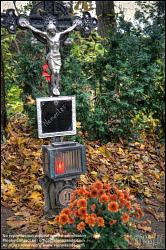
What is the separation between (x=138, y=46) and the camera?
261 inches

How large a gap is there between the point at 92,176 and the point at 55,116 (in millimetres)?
1593

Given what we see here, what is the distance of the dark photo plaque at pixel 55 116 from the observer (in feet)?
13.4

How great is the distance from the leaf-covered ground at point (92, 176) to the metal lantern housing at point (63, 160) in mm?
574

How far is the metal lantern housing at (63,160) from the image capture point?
4.07 meters

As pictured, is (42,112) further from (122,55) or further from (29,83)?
(122,55)

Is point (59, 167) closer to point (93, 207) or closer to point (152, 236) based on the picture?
point (93, 207)

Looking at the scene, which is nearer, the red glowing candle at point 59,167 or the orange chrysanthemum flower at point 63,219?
the orange chrysanthemum flower at point 63,219

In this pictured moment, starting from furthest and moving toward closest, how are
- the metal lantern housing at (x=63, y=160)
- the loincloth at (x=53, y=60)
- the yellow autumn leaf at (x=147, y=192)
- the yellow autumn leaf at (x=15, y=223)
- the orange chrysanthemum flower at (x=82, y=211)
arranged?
the yellow autumn leaf at (x=147, y=192), the loincloth at (x=53, y=60), the metal lantern housing at (x=63, y=160), the yellow autumn leaf at (x=15, y=223), the orange chrysanthemum flower at (x=82, y=211)

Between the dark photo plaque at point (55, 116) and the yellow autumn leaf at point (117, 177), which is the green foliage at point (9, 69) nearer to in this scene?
the dark photo plaque at point (55, 116)

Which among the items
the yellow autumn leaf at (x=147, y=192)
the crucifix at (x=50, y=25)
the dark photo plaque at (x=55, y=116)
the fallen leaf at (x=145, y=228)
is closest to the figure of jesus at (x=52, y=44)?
the crucifix at (x=50, y=25)

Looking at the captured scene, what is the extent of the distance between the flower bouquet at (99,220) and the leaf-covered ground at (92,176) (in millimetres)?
345

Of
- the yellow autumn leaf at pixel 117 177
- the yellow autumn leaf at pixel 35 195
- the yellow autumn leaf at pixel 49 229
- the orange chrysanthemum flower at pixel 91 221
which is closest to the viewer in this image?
the orange chrysanthemum flower at pixel 91 221

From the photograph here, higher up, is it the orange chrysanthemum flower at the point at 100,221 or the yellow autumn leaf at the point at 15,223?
the orange chrysanthemum flower at the point at 100,221

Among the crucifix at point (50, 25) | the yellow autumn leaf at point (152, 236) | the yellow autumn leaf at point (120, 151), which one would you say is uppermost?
the crucifix at point (50, 25)
